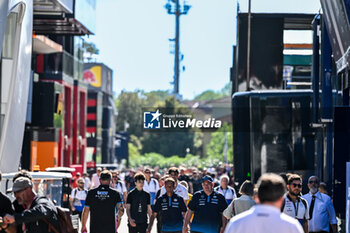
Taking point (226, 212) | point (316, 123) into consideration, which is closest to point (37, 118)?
point (316, 123)

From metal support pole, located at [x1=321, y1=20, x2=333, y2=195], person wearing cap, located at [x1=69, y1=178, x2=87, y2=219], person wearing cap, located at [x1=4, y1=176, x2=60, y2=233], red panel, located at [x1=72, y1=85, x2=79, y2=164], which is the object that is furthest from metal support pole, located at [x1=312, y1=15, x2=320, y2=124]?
red panel, located at [x1=72, y1=85, x2=79, y2=164]

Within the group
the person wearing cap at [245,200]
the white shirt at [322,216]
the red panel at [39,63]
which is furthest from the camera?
the red panel at [39,63]

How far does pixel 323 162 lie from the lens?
54.7ft

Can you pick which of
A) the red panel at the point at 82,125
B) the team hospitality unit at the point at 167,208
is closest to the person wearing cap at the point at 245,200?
the team hospitality unit at the point at 167,208

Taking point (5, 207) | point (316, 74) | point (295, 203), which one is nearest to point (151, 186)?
point (316, 74)

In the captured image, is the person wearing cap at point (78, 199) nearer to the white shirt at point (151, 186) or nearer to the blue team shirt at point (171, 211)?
the white shirt at point (151, 186)

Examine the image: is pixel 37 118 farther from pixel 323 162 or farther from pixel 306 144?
pixel 323 162

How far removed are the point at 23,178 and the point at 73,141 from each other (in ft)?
172

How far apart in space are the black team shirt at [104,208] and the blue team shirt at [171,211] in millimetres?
1156

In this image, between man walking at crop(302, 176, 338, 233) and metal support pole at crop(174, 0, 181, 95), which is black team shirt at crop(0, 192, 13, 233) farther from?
metal support pole at crop(174, 0, 181, 95)

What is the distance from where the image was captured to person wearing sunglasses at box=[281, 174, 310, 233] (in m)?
12.2

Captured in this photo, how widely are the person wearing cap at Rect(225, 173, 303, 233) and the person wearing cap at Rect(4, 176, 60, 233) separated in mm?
3157

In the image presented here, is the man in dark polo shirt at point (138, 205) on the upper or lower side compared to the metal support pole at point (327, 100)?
lower

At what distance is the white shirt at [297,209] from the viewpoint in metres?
12.2
